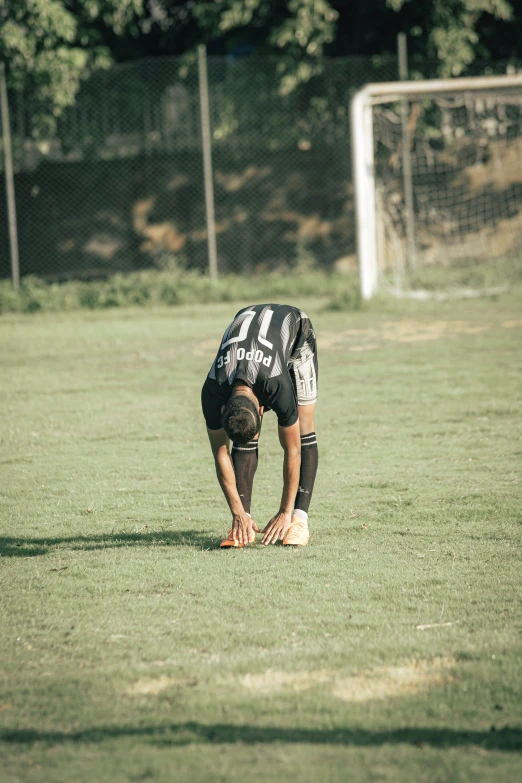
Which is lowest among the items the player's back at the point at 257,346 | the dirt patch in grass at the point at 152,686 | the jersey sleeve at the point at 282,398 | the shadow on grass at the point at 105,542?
the dirt patch in grass at the point at 152,686

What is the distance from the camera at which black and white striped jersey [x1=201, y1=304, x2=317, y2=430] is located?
5.08 m

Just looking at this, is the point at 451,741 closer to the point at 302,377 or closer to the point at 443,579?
the point at 443,579

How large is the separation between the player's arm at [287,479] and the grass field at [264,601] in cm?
13

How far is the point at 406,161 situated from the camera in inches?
685

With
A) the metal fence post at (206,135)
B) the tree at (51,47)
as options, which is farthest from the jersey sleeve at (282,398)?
the tree at (51,47)

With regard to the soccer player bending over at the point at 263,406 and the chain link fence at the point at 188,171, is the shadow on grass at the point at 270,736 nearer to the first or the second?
the soccer player bending over at the point at 263,406

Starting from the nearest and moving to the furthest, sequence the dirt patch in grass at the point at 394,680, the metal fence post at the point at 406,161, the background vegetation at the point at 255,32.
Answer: the dirt patch in grass at the point at 394,680, the background vegetation at the point at 255,32, the metal fence post at the point at 406,161

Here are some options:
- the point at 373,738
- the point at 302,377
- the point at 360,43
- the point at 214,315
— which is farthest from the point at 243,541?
the point at 360,43

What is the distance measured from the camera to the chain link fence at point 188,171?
59.3 feet

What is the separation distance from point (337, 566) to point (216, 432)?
94cm

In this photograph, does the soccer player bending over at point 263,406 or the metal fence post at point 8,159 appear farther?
the metal fence post at point 8,159

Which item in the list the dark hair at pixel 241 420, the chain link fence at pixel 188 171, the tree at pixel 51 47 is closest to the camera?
the dark hair at pixel 241 420

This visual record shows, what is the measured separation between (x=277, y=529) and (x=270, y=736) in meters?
2.10

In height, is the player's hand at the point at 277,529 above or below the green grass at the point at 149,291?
below
